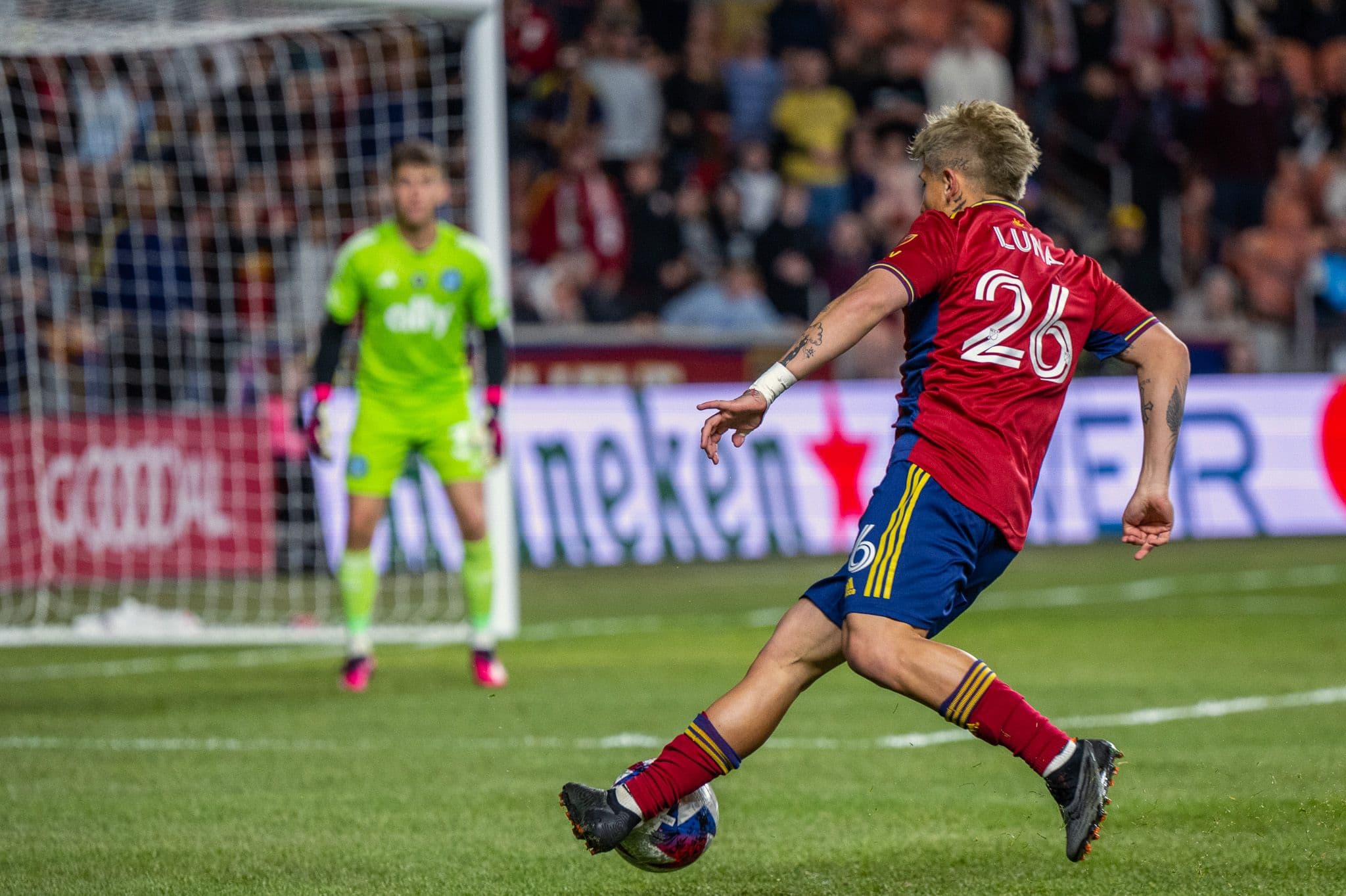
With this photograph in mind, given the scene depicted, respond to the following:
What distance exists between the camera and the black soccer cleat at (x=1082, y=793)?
4230 millimetres

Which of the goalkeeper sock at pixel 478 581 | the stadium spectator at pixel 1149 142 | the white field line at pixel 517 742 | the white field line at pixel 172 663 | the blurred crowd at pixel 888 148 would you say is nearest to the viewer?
the white field line at pixel 517 742

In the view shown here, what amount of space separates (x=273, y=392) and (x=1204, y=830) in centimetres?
925

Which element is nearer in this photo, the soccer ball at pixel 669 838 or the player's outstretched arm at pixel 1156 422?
the soccer ball at pixel 669 838

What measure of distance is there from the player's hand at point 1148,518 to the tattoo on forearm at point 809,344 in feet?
3.10

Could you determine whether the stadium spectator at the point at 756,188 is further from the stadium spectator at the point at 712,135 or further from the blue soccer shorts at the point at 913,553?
the blue soccer shorts at the point at 913,553

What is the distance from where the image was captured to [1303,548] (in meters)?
15.4

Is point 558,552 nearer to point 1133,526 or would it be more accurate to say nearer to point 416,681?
point 416,681

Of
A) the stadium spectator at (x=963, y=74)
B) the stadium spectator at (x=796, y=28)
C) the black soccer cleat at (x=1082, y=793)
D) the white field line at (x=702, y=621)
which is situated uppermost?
the stadium spectator at (x=796, y=28)

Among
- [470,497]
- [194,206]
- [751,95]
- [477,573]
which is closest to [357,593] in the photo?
[477,573]

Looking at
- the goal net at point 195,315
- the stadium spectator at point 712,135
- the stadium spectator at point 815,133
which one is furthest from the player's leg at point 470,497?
the stadium spectator at point 815,133

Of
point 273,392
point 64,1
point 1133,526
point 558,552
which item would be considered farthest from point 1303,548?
point 1133,526

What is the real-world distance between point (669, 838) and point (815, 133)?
14786 millimetres

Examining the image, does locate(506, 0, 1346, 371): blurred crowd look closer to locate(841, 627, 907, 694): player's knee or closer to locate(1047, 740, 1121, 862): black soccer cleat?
locate(841, 627, 907, 694): player's knee

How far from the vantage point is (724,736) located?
4465 millimetres
